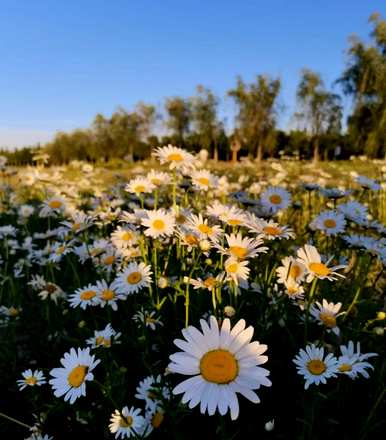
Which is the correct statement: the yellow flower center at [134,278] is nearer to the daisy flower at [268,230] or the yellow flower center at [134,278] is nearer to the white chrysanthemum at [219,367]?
the daisy flower at [268,230]

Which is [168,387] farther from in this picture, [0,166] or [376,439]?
[0,166]

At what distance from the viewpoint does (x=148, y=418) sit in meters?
1.48

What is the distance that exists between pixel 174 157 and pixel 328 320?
1374 mm

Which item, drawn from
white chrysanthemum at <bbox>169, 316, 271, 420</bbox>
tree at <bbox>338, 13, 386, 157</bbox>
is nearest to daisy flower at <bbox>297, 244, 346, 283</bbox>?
white chrysanthemum at <bbox>169, 316, 271, 420</bbox>

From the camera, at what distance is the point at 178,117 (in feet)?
141

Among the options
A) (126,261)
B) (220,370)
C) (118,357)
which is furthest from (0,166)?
(220,370)

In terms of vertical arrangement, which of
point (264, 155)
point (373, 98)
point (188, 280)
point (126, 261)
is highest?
point (373, 98)

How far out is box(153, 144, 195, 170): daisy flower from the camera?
2512 millimetres

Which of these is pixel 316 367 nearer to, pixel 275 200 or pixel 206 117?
pixel 275 200

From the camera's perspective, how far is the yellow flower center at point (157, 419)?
1.45m

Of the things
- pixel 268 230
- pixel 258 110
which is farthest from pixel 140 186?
pixel 258 110

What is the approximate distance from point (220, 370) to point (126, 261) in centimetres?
143

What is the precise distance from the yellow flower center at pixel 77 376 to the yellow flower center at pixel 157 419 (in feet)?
1.00

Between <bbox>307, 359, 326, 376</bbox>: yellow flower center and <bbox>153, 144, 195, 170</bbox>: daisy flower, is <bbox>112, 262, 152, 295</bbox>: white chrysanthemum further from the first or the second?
<bbox>307, 359, 326, 376</bbox>: yellow flower center
